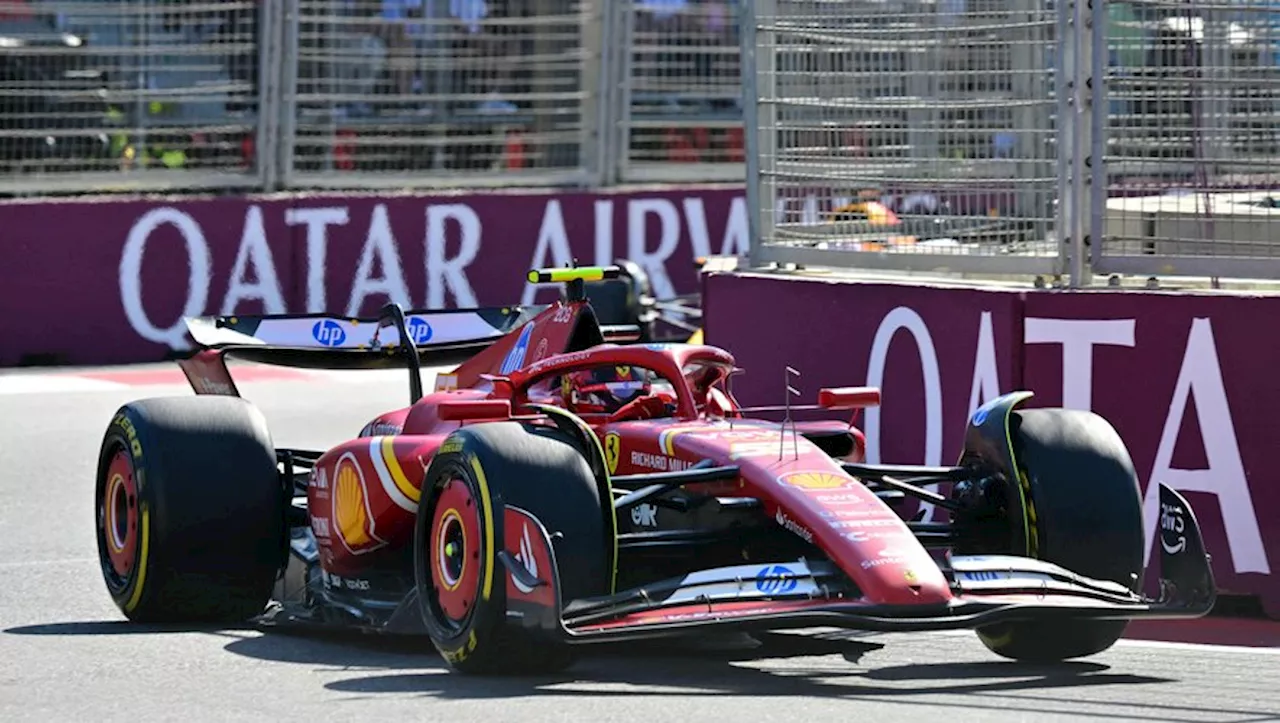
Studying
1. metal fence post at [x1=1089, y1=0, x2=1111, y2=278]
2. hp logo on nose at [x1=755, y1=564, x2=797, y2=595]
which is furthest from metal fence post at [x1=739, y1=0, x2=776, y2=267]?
hp logo on nose at [x1=755, y1=564, x2=797, y2=595]

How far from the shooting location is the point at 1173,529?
21.7ft

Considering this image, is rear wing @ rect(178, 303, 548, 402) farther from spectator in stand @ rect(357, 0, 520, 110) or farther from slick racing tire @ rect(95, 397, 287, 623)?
spectator in stand @ rect(357, 0, 520, 110)

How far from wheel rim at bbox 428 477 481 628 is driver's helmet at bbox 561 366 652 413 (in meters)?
1.00

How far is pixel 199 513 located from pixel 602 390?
1272 mm

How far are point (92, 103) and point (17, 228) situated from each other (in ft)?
3.55

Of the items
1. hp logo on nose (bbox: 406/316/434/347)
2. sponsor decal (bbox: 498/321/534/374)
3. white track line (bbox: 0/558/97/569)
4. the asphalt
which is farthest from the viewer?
white track line (bbox: 0/558/97/569)

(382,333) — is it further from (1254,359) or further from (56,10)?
(56,10)

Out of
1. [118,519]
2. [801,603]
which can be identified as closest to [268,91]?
[118,519]

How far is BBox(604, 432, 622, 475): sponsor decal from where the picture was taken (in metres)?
7.09

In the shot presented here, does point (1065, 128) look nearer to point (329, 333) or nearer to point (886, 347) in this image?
point (886, 347)

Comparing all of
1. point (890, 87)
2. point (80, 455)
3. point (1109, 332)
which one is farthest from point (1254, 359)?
point (80, 455)

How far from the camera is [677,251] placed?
17266 millimetres

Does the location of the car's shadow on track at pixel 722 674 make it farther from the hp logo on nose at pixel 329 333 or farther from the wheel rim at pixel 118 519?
the hp logo on nose at pixel 329 333

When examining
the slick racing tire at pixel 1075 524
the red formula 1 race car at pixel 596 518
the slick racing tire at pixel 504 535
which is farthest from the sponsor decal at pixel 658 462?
the slick racing tire at pixel 1075 524
